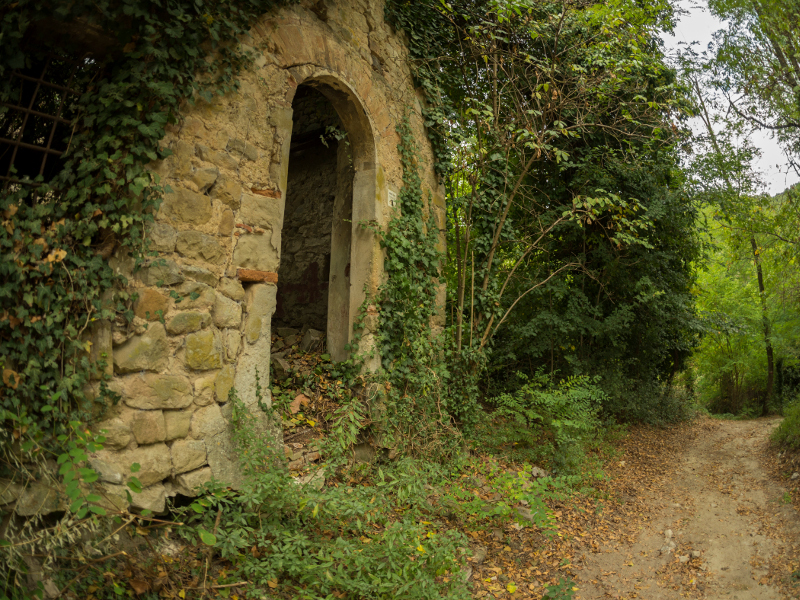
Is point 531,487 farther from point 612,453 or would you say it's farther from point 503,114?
point 503,114

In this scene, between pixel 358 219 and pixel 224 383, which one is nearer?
pixel 224 383

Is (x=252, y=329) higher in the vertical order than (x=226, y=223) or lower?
lower

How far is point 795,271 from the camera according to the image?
9.03 metres

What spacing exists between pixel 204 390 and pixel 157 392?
0.33 meters

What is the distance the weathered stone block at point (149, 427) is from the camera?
2965 mm

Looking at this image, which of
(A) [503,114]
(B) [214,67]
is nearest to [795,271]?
(A) [503,114]

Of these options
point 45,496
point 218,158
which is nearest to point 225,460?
point 45,496

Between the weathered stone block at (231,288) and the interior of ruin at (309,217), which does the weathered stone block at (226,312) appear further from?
the interior of ruin at (309,217)

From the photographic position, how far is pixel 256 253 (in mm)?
3764

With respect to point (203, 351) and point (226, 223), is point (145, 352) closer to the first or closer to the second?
point (203, 351)

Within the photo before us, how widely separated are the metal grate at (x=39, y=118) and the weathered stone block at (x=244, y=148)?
3.14 feet

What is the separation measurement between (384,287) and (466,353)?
1613 millimetres

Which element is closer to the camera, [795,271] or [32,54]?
[32,54]

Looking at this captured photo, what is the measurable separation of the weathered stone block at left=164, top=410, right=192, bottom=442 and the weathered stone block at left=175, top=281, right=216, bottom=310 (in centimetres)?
67
